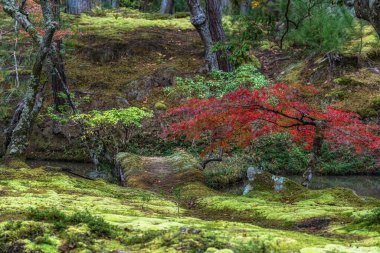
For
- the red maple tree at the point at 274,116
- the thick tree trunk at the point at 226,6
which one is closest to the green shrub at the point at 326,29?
the red maple tree at the point at 274,116

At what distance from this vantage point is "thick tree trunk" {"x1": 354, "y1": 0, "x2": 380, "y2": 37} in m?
5.73

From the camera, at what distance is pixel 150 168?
14.0 m

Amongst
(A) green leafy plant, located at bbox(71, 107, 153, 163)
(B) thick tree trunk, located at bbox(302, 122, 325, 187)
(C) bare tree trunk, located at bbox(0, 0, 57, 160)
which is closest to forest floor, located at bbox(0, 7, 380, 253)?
(B) thick tree trunk, located at bbox(302, 122, 325, 187)

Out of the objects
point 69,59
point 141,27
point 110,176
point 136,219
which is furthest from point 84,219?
point 141,27

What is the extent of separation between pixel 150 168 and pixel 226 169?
9.39 ft

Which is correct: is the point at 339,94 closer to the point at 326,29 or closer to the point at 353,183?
the point at 326,29

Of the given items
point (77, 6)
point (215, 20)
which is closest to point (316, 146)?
point (215, 20)

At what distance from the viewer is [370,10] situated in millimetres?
5840

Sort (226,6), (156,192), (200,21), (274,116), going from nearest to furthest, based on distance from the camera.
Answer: (274,116) → (156,192) → (200,21) → (226,6)

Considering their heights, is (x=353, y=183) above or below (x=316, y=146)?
below

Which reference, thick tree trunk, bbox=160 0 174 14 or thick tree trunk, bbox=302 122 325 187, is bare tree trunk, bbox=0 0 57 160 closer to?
thick tree trunk, bbox=302 122 325 187

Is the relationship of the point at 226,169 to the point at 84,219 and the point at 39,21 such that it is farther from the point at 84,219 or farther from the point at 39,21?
the point at 84,219

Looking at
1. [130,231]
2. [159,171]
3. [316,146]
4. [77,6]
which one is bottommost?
[159,171]

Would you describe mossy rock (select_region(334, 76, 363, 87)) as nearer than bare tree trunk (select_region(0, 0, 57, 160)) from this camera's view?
No
